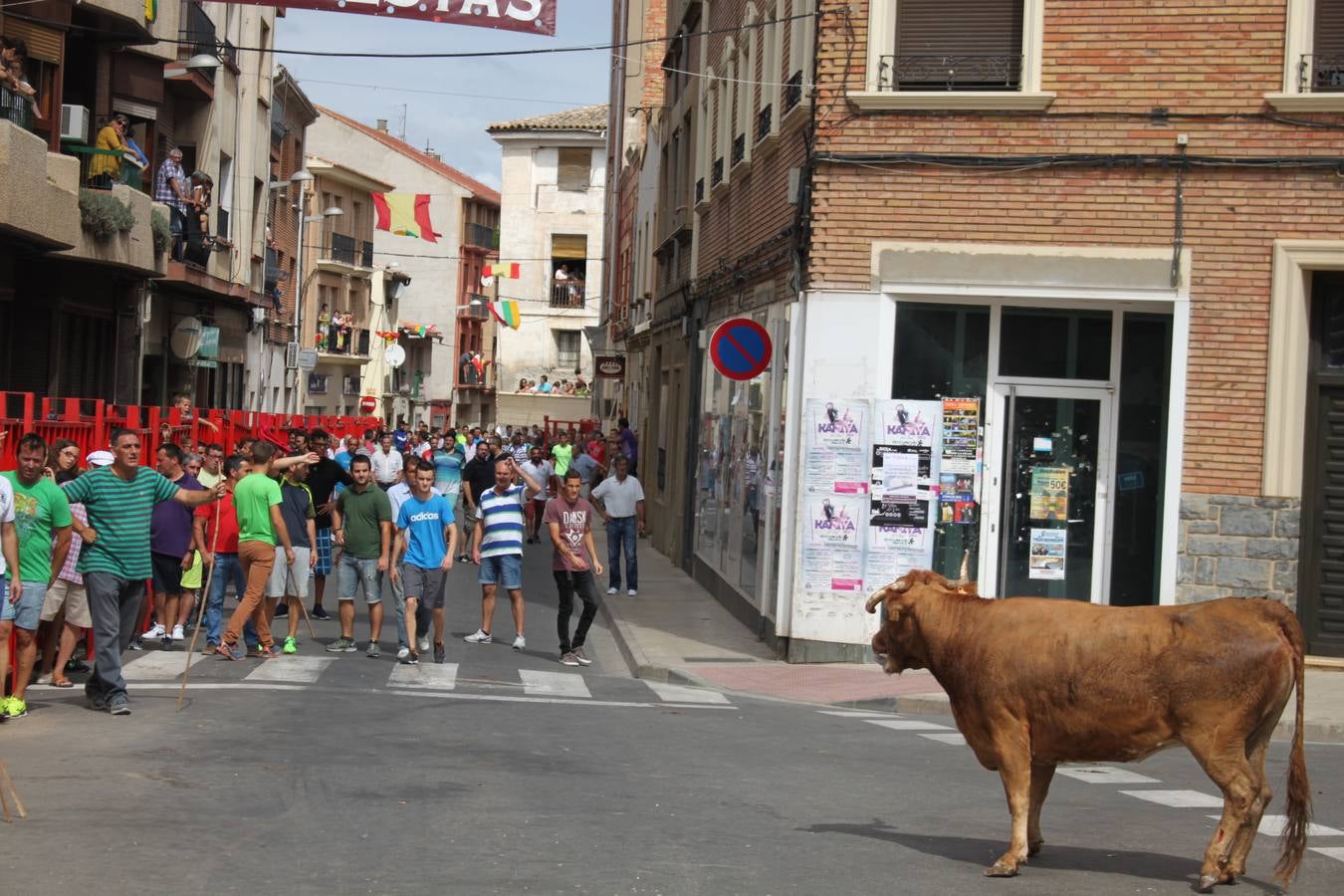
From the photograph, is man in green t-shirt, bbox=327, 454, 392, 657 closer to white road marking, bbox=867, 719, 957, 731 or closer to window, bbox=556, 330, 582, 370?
white road marking, bbox=867, 719, 957, 731

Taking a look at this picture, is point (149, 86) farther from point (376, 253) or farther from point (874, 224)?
point (376, 253)

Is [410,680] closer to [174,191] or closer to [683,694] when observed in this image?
[683,694]

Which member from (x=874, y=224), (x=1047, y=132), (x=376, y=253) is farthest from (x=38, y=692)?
(x=376, y=253)

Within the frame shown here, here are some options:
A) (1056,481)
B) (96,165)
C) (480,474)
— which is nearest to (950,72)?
(1056,481)

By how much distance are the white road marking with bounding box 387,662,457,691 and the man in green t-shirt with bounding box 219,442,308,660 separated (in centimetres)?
138

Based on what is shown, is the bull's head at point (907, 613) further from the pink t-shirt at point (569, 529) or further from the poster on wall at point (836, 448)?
the pink t-shirt at point (569, 529)

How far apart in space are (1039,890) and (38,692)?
8186 millimetres

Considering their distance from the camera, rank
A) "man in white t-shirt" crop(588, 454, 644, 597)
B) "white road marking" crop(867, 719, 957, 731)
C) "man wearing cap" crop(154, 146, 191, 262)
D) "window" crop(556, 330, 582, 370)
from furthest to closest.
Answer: "window" crop(556, 330, 582, 370), "man wearing cap" crop(154, 146, 191, 262), "man in white t-shirt" crop(588, 454, 644, 597), "white road marking" crop(867, 719, 957, 731)

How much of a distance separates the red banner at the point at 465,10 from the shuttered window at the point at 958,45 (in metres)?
3.52

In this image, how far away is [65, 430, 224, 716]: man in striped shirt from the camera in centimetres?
1183

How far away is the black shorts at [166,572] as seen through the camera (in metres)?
15.5

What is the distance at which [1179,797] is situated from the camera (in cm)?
1031

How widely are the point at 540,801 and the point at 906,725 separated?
4924 millimetres

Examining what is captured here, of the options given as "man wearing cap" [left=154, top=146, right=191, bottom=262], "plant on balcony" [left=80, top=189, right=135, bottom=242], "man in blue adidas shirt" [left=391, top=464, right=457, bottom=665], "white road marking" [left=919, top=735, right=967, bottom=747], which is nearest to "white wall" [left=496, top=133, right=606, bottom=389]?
"man wearing cap" [left=154, top=146, right=191, bottom=262]
